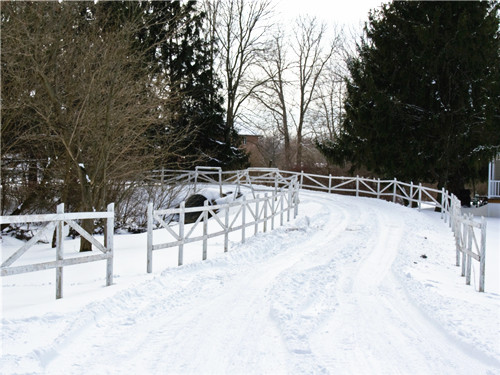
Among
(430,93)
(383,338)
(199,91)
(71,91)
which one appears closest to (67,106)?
(71,91)

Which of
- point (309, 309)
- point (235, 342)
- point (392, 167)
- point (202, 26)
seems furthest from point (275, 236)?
point (202, 26)

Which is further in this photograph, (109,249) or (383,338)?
(109,249)

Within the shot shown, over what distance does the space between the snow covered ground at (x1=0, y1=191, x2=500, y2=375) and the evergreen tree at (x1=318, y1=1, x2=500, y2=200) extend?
13092mm

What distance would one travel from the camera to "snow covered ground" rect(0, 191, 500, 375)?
4.50 m

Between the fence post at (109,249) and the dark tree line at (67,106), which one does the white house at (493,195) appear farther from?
the fence post at (109,249)

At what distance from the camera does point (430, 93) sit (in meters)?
23.1

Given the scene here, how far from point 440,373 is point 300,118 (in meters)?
39.6

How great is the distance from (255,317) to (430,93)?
2037 centimetres

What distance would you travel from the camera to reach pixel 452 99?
2305 cm

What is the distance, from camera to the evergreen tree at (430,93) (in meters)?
21.8

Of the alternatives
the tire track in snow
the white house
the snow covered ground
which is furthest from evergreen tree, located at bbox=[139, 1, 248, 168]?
the tire track in snow

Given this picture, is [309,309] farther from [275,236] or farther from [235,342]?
[275,236]

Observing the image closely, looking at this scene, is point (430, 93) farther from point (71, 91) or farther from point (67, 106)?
point (67, 106)

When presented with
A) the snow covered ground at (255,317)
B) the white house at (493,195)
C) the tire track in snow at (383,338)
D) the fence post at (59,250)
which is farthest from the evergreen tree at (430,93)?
the fence post at (59,250)
